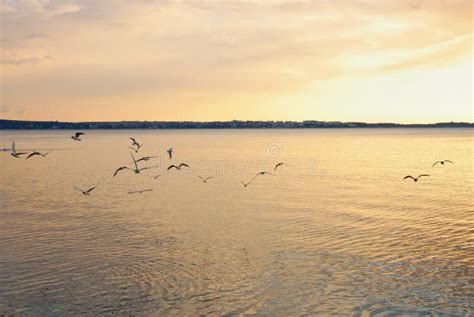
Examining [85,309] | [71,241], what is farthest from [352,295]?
[71,241]

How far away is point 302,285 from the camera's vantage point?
16.5 metres

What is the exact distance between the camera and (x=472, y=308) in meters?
14.5

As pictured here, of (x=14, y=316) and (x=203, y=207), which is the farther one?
(x=203, y=207)

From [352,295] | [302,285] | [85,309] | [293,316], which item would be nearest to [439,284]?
[352,295]

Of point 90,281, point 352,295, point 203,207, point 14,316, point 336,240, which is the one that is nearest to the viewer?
point 14,316

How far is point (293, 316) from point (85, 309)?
6.54 metres

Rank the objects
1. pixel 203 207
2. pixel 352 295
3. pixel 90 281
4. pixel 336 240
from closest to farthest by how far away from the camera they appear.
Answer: pixel 352 295 → pixel 90 281 → pixel 336 240 → pixel 203 207

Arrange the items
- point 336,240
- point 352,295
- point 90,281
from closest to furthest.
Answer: point 352,295 → point 90,281 → point 336,240

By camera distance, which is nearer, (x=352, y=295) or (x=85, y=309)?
(x=85, y=309)

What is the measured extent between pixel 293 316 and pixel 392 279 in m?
4.93

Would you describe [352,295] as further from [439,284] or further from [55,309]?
[55,309]

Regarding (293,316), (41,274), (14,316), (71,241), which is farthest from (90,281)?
(293,316)

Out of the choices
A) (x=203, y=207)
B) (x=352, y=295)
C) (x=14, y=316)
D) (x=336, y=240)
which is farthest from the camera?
(x=203, y=207)

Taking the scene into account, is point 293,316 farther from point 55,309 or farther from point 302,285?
point 55,309
